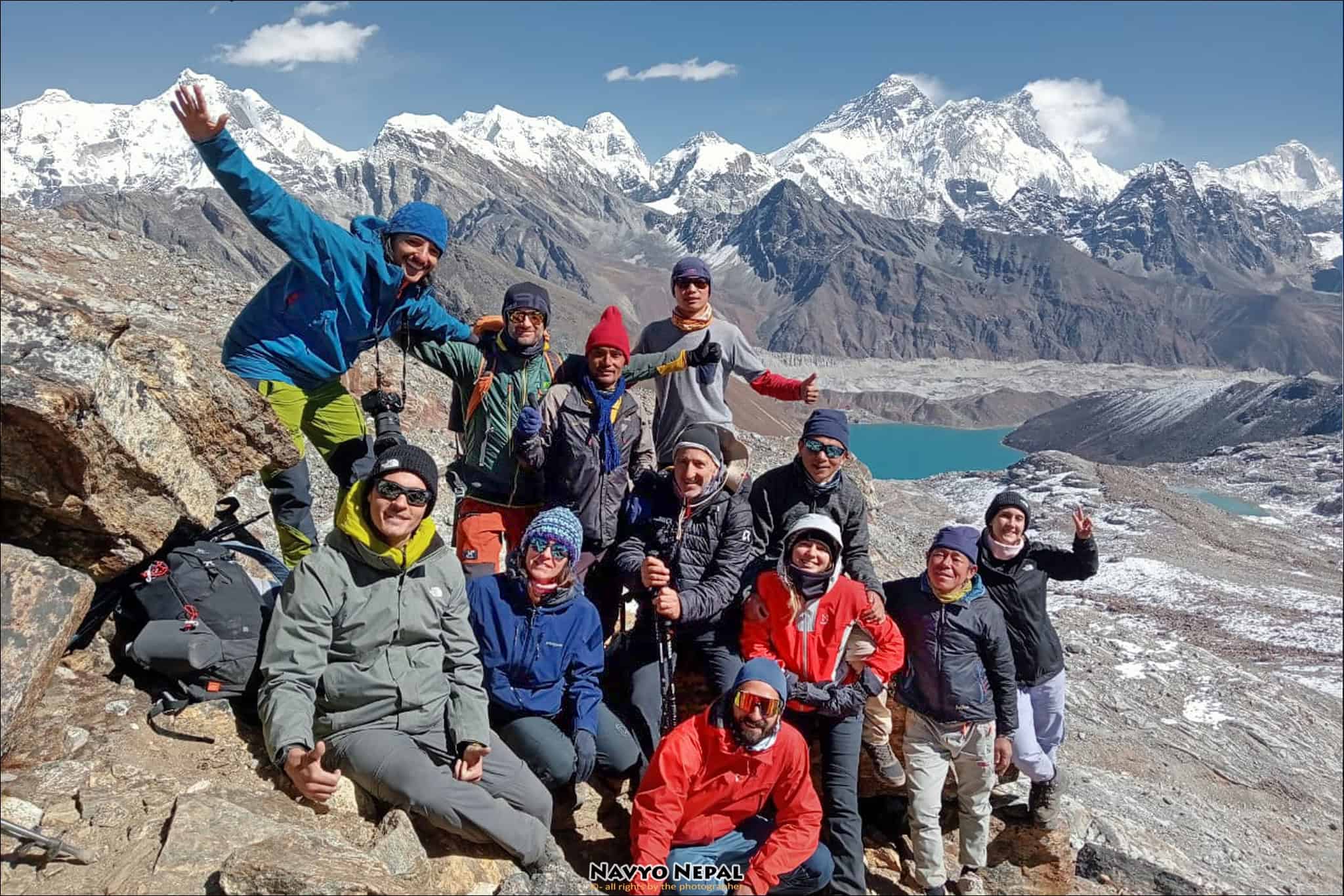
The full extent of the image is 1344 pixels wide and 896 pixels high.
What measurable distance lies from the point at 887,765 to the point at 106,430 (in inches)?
238

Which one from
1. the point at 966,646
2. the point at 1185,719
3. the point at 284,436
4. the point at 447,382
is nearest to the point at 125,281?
the point at 447,382

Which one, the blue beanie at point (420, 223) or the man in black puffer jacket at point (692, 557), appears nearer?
the blue beanie at point (420, 223)

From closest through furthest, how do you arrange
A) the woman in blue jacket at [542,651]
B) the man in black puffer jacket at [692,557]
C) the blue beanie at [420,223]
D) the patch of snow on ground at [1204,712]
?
the woman in blue jacket at [542,651]
the blue beanie at [420,223]
the man in black puffer jacket at [692,557]
the patch of snow on ground at [1204,712]

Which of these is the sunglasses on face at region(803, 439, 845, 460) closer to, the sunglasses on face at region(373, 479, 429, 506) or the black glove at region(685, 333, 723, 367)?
the black glove at region(685, 333, 723, 367)

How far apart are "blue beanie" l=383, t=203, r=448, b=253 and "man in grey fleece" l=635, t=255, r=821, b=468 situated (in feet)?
7.15

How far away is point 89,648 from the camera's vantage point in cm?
525

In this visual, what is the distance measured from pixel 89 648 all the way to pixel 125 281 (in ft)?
74.4

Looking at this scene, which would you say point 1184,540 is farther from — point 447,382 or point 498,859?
point 498,859

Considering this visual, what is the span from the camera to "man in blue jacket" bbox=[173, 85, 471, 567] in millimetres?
5387

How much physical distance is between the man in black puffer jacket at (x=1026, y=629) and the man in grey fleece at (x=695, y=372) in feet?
6.81

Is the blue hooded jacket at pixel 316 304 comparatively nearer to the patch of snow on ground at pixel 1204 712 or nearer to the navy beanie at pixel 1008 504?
the navy beanie at pixel 1008 504

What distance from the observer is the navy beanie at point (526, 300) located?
652 cm

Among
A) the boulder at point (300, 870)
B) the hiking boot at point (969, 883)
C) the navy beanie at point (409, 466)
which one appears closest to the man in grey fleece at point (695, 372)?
the navy beanie at point (409, 466)

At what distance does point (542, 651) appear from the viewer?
5.37 meters
